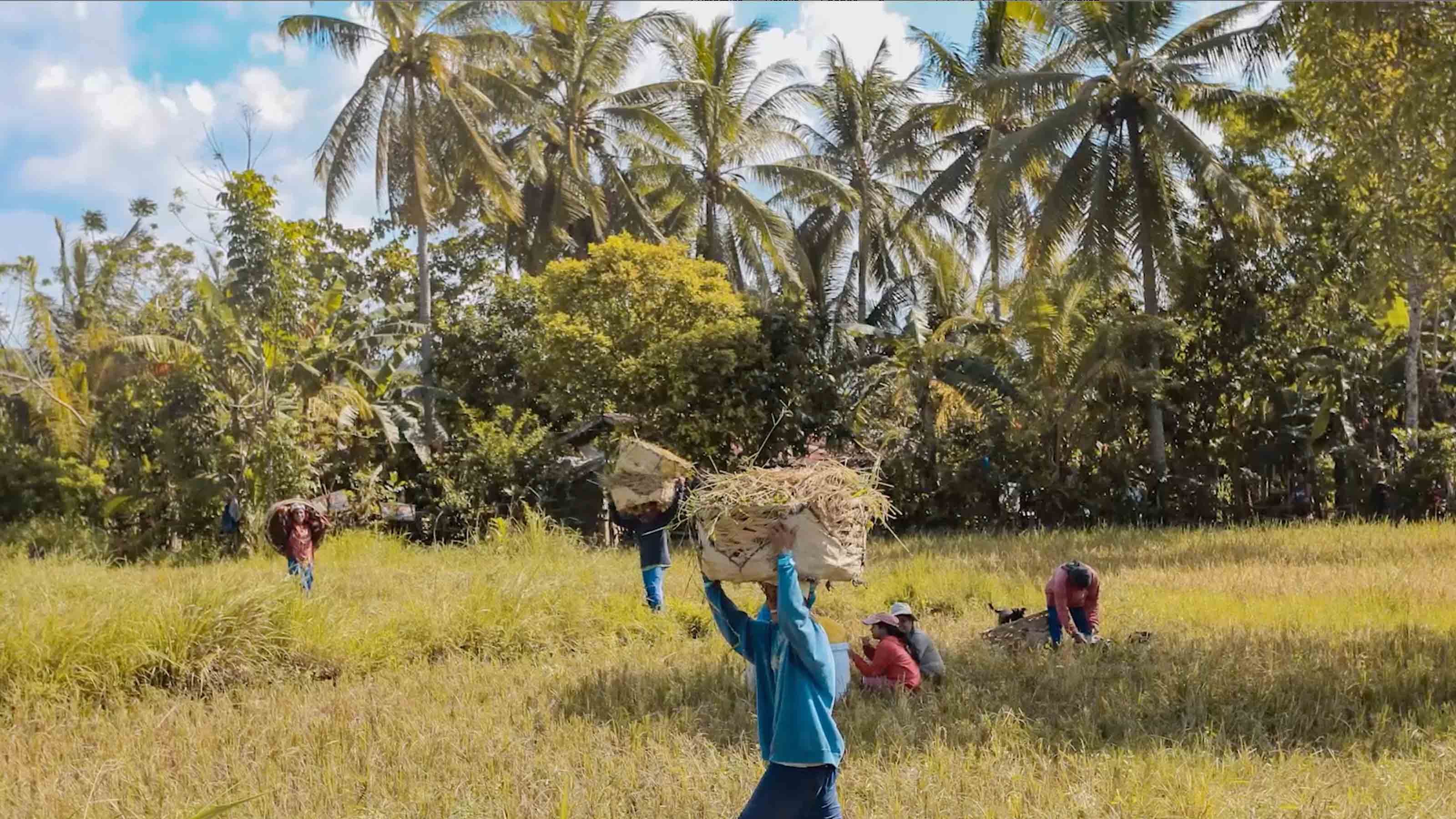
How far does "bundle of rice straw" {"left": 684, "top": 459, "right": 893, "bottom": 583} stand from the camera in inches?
186

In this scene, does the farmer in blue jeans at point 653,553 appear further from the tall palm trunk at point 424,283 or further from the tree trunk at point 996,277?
the tree trunk at point 996,277

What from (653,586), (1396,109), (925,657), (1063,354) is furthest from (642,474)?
(1063,354)

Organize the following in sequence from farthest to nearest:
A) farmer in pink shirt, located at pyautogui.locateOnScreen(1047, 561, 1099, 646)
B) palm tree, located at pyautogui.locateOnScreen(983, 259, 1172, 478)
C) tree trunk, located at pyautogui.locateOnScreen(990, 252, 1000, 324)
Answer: tree trunk, located at pyautogui.locateOnScreen(990, 252, 1000, 324), palm tree, located at pyautogui.locateOnScreen(983, 259, 1172, 478), farmer in pink shirt, located at pyautogui.locateOnScreen(1047, 561, 1099, 646)

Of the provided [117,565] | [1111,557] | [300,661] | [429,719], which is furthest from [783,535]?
[117,565]

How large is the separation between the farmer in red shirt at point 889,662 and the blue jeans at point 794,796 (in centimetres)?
306

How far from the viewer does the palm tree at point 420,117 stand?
20.8 metres

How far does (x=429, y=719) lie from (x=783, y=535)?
3503 millimetres

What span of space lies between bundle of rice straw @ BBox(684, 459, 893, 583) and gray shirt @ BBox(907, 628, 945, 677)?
123 inches

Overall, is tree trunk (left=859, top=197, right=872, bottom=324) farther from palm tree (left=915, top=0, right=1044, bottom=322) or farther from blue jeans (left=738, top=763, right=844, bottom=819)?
blue jeans (left=738, top=763, right=844, bottom=819)

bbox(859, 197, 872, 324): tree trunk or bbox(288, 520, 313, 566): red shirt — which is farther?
bbox(859, 197, 872, 324): tree trunk

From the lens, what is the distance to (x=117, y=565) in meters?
16.4

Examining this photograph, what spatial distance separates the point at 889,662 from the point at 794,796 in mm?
3255

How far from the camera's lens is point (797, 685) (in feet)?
15.0

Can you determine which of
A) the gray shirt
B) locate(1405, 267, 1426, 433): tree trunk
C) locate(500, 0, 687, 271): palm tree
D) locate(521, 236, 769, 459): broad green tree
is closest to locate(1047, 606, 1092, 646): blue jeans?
the gray shirt
